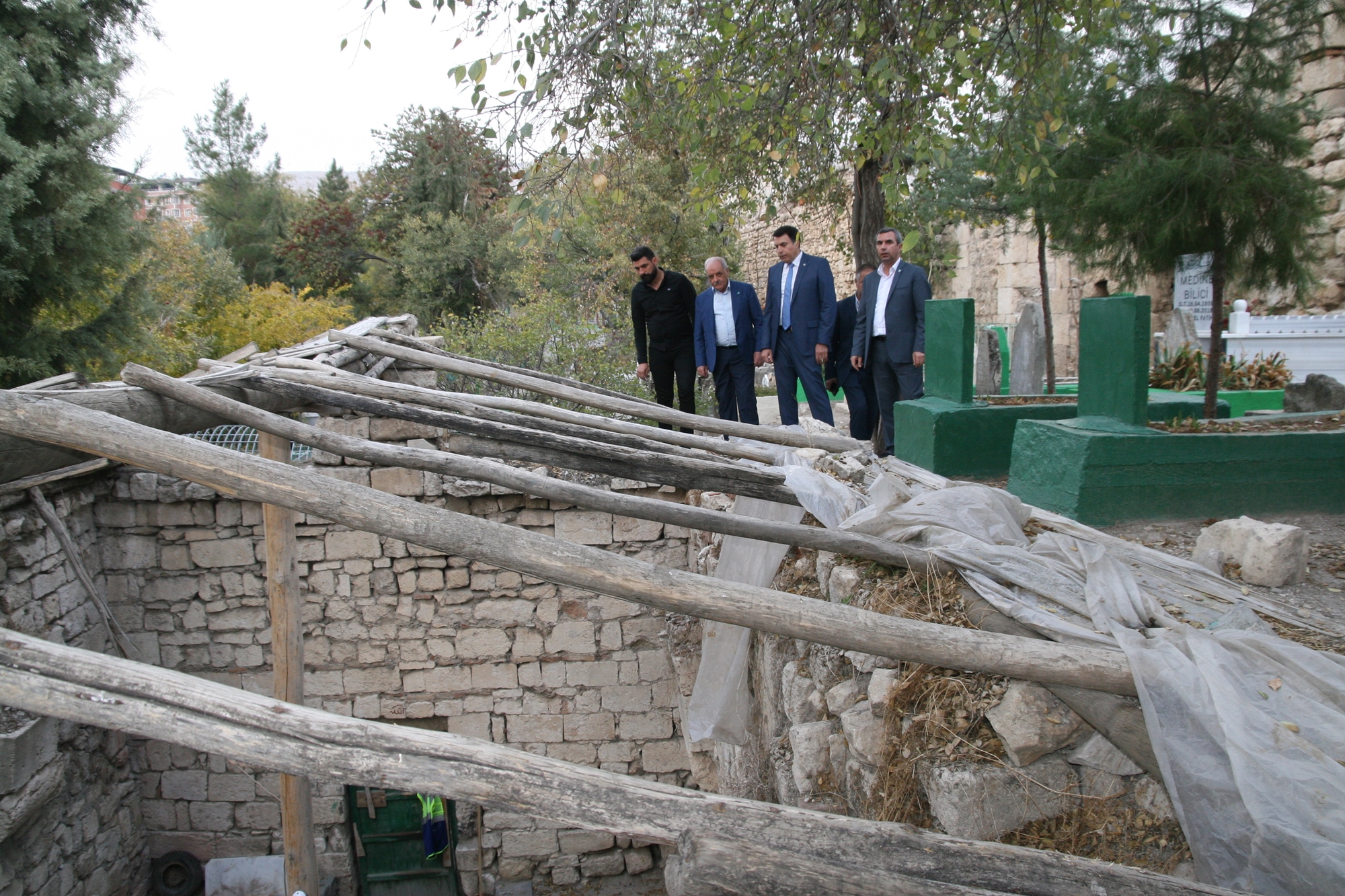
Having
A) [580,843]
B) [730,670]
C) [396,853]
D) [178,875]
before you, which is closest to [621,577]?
[730,670]

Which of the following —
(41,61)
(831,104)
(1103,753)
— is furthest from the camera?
(41,61)

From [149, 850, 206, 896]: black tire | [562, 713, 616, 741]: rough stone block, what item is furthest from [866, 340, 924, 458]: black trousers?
[149, 850, 206, 896]: black tire

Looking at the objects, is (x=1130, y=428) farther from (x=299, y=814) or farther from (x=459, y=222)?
(x=459, y=222)

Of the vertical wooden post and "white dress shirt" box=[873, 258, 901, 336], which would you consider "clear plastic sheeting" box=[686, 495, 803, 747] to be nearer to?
the vertical wooden post

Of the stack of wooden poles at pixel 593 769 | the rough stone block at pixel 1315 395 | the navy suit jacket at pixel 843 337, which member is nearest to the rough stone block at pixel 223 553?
the stack of wooden poles at pixel 593 769

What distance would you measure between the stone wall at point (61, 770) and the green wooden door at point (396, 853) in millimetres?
1588

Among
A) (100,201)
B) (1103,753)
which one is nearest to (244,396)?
(1103,753)

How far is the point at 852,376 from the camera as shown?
21.1 feet

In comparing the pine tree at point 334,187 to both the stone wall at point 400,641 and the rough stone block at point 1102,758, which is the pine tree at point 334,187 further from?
the rough stone block at point 1102,758

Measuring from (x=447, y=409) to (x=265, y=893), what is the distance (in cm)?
406

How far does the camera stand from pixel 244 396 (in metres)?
4.36

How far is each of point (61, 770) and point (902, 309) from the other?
20.3 ft

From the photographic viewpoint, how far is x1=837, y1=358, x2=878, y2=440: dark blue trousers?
638 cm

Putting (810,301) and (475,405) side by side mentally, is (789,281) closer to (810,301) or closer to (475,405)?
(810,301)
